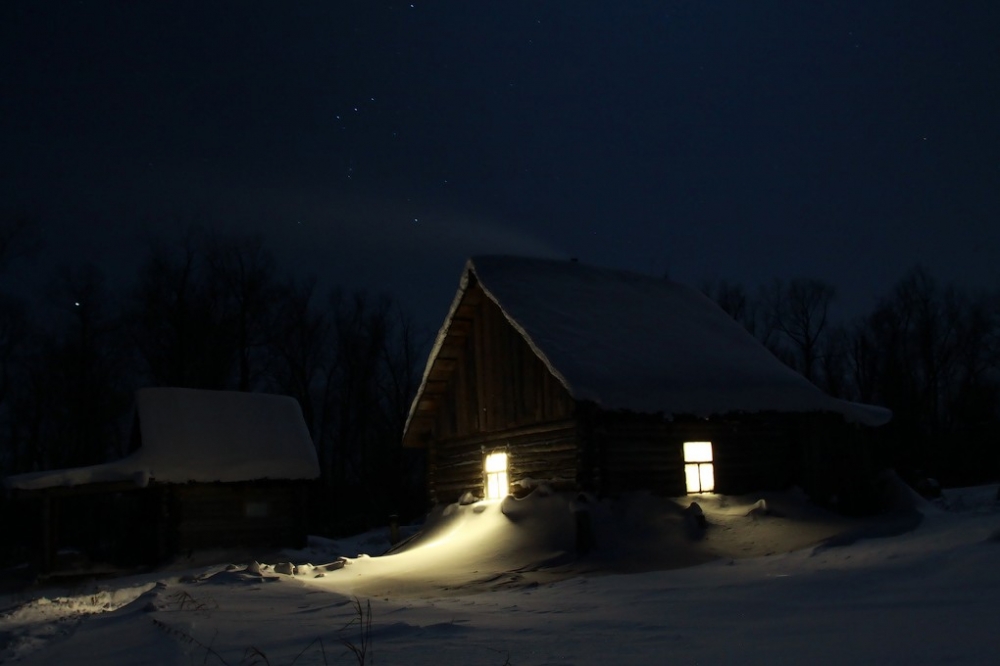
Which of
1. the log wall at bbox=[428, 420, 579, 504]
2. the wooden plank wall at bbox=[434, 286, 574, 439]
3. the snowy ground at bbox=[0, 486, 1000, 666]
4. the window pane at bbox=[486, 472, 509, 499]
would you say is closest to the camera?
the snowy ground at bbox=[0, 486, 1000, 666]

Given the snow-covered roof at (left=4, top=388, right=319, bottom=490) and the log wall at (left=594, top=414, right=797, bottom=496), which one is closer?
the log wall at (left=594, top=414, right=797, bottom=496)

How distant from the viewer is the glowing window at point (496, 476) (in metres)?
21.2

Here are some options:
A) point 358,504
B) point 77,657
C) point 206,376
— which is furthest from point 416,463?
point 77,657

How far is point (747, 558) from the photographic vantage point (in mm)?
15281

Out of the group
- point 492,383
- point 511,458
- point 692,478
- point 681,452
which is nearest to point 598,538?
point 681,452

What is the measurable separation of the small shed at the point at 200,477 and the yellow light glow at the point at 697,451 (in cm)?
1411

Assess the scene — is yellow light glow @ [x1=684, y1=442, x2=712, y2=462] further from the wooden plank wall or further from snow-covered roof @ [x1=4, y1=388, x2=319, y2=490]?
snow-covered roof @ [x1=4, y1=388, x2=319, y2=490]

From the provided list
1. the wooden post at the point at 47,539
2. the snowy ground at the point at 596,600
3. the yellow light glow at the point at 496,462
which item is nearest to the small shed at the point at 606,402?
the yellow light glow at the point at 496,462

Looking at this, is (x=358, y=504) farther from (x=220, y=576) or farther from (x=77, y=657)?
(x=77, y=657)

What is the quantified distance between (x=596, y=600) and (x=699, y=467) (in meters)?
9.11

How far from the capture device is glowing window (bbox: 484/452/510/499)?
69.4ft

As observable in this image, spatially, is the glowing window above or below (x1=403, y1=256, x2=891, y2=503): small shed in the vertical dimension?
below

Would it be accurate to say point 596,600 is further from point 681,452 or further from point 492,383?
point 492,383

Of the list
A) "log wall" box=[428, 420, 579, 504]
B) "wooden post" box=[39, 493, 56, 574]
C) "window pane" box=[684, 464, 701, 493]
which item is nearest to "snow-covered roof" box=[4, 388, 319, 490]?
"wooden post" box=[39, 493, 56, 574]
